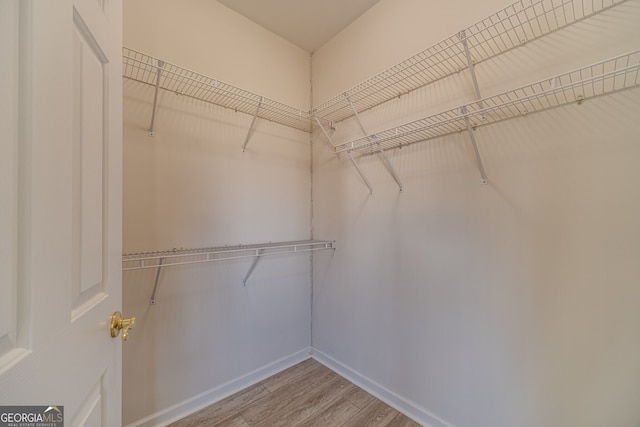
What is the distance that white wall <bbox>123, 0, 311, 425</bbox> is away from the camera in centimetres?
139

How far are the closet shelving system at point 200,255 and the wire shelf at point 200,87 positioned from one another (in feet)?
3.12

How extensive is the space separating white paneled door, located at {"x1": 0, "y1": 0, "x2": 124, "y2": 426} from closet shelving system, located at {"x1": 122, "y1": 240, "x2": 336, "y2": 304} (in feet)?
2.13

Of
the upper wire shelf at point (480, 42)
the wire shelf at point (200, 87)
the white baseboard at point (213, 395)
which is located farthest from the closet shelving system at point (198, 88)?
the white baseboard at point (213, 395)

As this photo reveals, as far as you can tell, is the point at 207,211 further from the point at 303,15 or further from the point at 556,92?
the point at 556,92

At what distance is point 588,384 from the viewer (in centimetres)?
98

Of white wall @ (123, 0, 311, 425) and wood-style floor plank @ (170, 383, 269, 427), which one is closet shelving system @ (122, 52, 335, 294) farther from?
wood-style floor plank @ (170, 383, 269, 427)

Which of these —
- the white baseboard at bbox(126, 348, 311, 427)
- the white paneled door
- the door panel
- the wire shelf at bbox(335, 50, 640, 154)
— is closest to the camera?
the white paneled door

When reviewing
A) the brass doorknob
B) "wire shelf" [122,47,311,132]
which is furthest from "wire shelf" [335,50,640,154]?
the brass doorknob

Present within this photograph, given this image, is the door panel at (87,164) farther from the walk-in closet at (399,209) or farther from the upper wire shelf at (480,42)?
the upper wire shelf at (480,42)

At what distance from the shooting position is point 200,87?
157cm

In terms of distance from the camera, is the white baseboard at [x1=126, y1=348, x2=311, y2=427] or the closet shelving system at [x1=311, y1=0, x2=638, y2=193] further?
the white baseboard at [x1=126, y1=348, x2=311, y2=427]

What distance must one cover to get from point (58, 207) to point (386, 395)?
1.96 meters

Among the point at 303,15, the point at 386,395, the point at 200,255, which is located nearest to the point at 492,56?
the point at 303,15

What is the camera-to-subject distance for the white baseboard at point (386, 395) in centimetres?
→ 144
